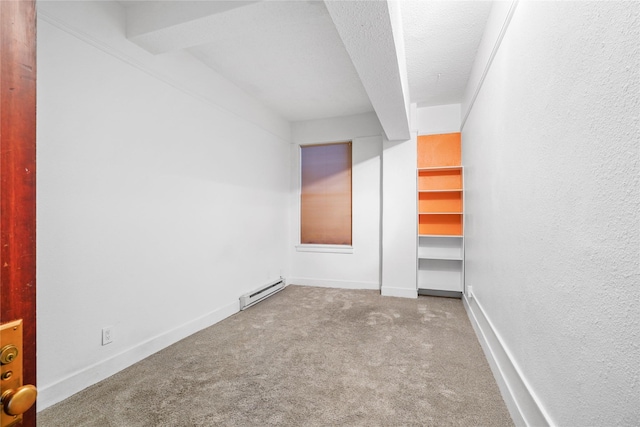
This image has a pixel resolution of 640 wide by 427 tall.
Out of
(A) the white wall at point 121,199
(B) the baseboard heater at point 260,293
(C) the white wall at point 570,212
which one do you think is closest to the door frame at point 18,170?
(C) the white wall at point 570,212

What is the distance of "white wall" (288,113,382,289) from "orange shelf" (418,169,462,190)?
0.67 meters

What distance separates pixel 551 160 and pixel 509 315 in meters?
1.06

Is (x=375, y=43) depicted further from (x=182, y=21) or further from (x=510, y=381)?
(x=510, y=381)

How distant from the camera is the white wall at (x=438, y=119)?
13.6 feet

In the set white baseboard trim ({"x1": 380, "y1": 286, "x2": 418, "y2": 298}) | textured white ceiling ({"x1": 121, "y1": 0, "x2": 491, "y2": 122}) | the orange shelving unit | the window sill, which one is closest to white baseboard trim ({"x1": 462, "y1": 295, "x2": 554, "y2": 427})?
white baseboard trim ({"x1": 380, "y1": 286, "x2": 418, "y2": 298})

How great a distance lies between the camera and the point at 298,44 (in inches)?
107

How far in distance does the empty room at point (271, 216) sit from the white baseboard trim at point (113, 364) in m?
0.02

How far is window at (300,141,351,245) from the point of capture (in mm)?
4797

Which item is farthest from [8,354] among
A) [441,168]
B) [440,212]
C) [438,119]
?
[438,119]

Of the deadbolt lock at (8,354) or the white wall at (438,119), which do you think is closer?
the deadbolt lock at (8,354)

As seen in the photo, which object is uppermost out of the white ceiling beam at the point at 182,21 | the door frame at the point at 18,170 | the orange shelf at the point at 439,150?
the white ceiling beam at the point at 182,21

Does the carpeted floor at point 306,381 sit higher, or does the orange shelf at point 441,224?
the orange shelf at point 441,224

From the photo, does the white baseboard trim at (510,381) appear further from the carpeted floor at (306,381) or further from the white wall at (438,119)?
the white wall at (438,119)

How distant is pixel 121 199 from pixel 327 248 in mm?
3132
